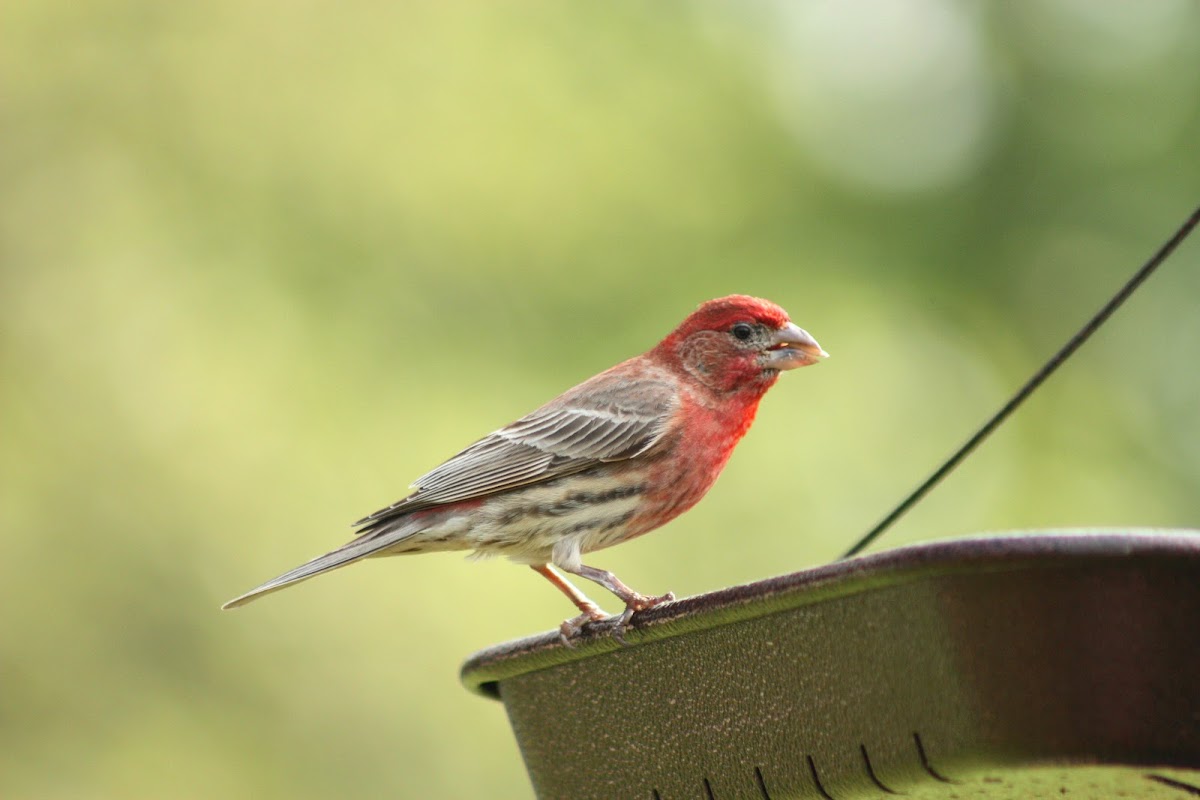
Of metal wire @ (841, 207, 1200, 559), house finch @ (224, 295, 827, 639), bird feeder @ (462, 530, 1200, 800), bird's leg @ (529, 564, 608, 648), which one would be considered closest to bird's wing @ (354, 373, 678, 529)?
house finch @ (224, 295, 827, 639)

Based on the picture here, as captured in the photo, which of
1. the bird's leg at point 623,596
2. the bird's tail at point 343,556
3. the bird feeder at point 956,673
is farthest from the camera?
the bird's tail at point 343,556

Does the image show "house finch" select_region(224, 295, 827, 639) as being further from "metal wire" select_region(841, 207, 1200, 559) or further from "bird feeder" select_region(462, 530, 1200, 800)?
"bird feeder" select_region(462, 530, 1200, 800)

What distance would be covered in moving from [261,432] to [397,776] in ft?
6.37

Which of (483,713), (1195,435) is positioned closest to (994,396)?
(1195,435)

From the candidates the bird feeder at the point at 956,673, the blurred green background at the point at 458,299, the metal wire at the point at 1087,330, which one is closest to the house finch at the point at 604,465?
the metal wire at the point at 1087,330

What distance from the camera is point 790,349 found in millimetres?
4082

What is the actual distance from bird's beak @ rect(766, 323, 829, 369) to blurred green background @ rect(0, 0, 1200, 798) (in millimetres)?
3358

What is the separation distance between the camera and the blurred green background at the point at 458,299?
7496 millimetres

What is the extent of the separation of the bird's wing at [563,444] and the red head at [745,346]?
0.15 m

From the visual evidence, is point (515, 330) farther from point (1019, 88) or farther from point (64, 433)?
point (1019, 88)

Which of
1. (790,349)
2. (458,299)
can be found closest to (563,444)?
(790,349)

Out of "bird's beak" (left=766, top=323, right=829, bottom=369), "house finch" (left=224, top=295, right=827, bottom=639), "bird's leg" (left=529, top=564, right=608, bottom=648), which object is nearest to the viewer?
"bird's leg" (left=529, top=564, right=608, bottom=648)

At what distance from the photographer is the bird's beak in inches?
159

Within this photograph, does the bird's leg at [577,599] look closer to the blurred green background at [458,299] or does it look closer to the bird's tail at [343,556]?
the bird's tail at [343,556]
